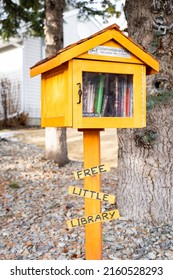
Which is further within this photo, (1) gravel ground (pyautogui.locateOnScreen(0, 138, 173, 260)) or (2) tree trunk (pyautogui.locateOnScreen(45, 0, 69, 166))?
(2) tree trunk (pyautogui.locateOnScreen(45, 0, 69, 166))

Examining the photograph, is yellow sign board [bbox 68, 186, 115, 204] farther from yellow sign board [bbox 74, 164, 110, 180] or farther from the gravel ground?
the gravel ground

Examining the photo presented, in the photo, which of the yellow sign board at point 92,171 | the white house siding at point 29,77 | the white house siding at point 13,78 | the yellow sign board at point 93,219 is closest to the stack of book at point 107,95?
the yellow sign board at point 92,171

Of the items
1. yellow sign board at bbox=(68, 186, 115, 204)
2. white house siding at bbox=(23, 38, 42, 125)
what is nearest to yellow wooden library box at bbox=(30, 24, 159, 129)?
yellow sign board at bbox=(68, 186, 115, 204)

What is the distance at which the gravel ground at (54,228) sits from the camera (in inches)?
130

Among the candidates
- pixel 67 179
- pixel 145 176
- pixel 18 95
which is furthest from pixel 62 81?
pixel 18 95

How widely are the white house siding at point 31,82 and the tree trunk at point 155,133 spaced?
420 inches

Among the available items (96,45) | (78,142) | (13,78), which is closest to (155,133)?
(96,45)

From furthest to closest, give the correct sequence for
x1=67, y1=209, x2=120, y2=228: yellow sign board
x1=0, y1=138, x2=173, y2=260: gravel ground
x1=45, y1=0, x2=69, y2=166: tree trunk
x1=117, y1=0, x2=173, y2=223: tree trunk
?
1. x1=45, y1=0, x2=69, y2=166: tree trunk
2. x1=117, y1=0, x2=173, y2=223: tree trunk
3. x1=0, y1=138, x2=173, y2=260: gravel ground
4. x1=67, y1=209, x2=120, y2=228: yellow sign board

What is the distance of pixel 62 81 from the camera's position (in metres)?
2.43

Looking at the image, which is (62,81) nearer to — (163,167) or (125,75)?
(125,75)

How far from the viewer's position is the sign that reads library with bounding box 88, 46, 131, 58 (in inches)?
91.7

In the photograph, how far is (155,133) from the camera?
3596 millimetres

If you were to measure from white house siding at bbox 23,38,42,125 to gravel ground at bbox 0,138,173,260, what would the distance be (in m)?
8.30

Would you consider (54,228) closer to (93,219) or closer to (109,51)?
(93,219)
